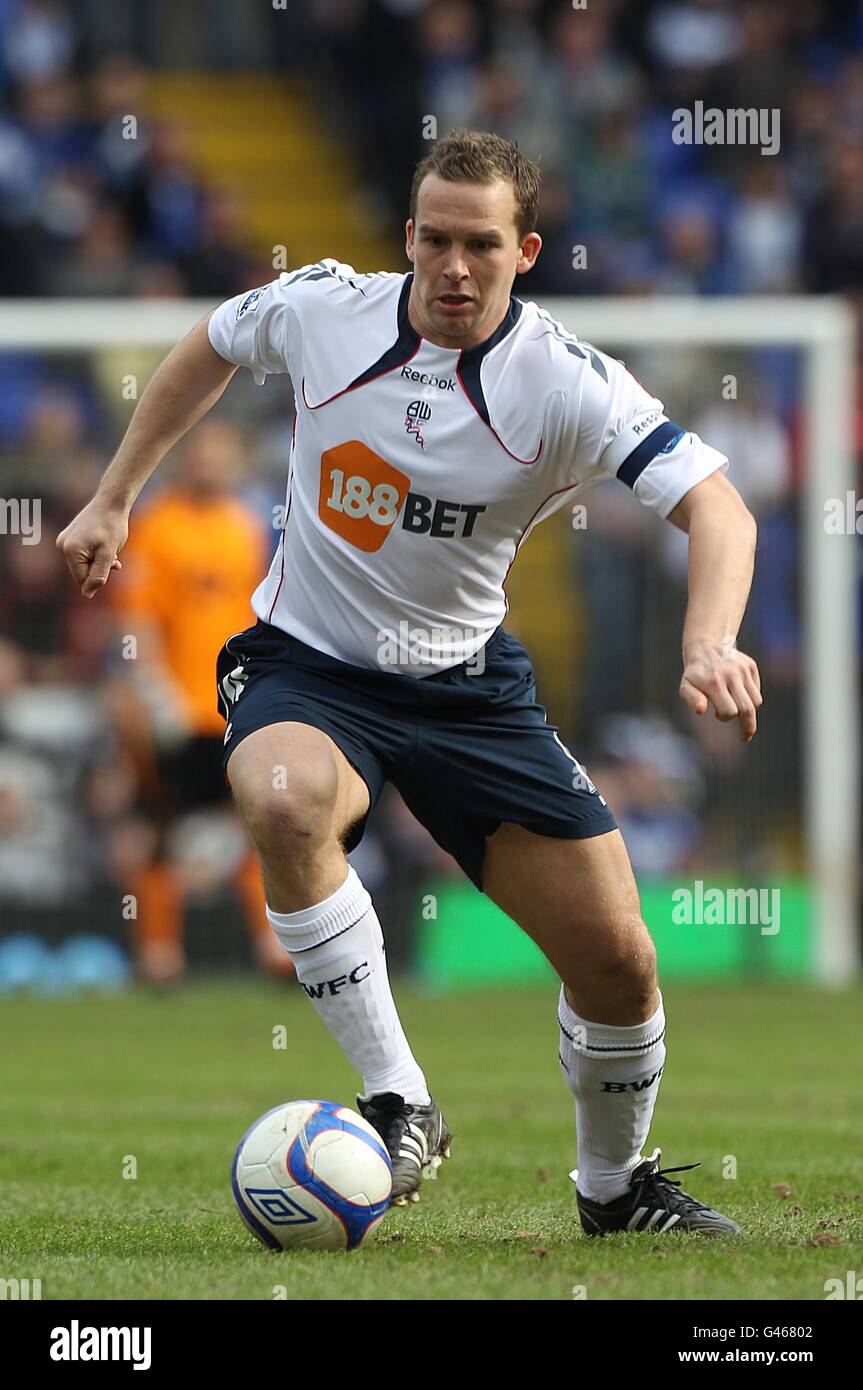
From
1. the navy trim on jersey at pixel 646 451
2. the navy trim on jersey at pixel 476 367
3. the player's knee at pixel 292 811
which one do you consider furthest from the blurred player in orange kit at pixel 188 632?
the navy trim on jersey at pixel 646 451

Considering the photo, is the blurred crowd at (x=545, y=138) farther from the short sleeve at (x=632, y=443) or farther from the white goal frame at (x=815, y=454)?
the short sleeve at (x=632, y=443)

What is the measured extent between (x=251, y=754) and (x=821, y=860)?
27.9ft

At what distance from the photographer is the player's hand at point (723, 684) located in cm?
426

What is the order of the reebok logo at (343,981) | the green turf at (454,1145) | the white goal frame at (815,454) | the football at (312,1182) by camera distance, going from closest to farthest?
the green turf at (454,1145), the football at (312,1182), the reebok logo at (343,981), the white goal frame at (815,454)

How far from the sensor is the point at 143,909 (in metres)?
12.3

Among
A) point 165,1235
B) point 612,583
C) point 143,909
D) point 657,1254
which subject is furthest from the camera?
point 612,583

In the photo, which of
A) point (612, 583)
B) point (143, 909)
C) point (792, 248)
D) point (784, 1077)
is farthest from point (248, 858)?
point (792, 248)

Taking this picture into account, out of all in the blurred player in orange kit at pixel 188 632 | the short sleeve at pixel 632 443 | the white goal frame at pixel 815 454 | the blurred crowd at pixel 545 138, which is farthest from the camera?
the blurred crowd at pixel 545 138

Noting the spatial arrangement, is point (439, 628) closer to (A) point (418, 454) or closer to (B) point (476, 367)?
(A) point (418, 454)

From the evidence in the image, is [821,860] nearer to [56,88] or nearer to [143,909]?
[143,909]

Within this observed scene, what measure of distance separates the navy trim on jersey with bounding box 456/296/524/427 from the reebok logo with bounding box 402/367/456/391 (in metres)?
0.03

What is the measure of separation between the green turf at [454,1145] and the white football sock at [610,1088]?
18 cm

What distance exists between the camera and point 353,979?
500cm

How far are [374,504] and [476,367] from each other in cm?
41
